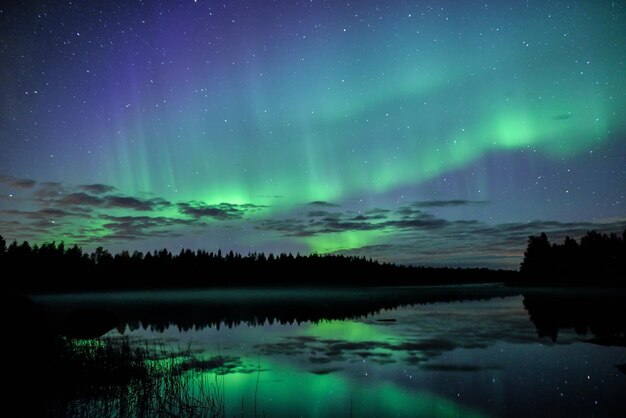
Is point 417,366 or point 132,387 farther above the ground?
point 132,387

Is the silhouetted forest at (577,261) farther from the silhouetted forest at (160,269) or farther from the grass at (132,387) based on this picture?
the grass at (132,387)

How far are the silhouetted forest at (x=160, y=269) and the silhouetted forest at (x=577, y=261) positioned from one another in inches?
2582

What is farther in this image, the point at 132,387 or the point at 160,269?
the point at 160,269

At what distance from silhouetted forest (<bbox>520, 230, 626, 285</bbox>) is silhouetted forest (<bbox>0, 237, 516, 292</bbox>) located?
65.6 meters

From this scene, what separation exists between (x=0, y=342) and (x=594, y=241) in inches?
4710

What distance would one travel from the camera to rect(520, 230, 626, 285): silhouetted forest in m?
96.4

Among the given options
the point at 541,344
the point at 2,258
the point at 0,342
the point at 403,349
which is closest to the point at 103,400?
the point at 0,342

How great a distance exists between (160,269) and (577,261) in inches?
5158

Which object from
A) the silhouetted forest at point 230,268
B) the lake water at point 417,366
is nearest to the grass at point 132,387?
the lake water at point 417,366

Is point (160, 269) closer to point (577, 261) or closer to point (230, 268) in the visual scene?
point (230, 268)

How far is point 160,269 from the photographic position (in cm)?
15412

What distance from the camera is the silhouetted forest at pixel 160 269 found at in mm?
118000

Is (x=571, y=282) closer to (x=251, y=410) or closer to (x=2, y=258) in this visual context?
(x=251, y=410)

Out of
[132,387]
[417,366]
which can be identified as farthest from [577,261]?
[132,387]
